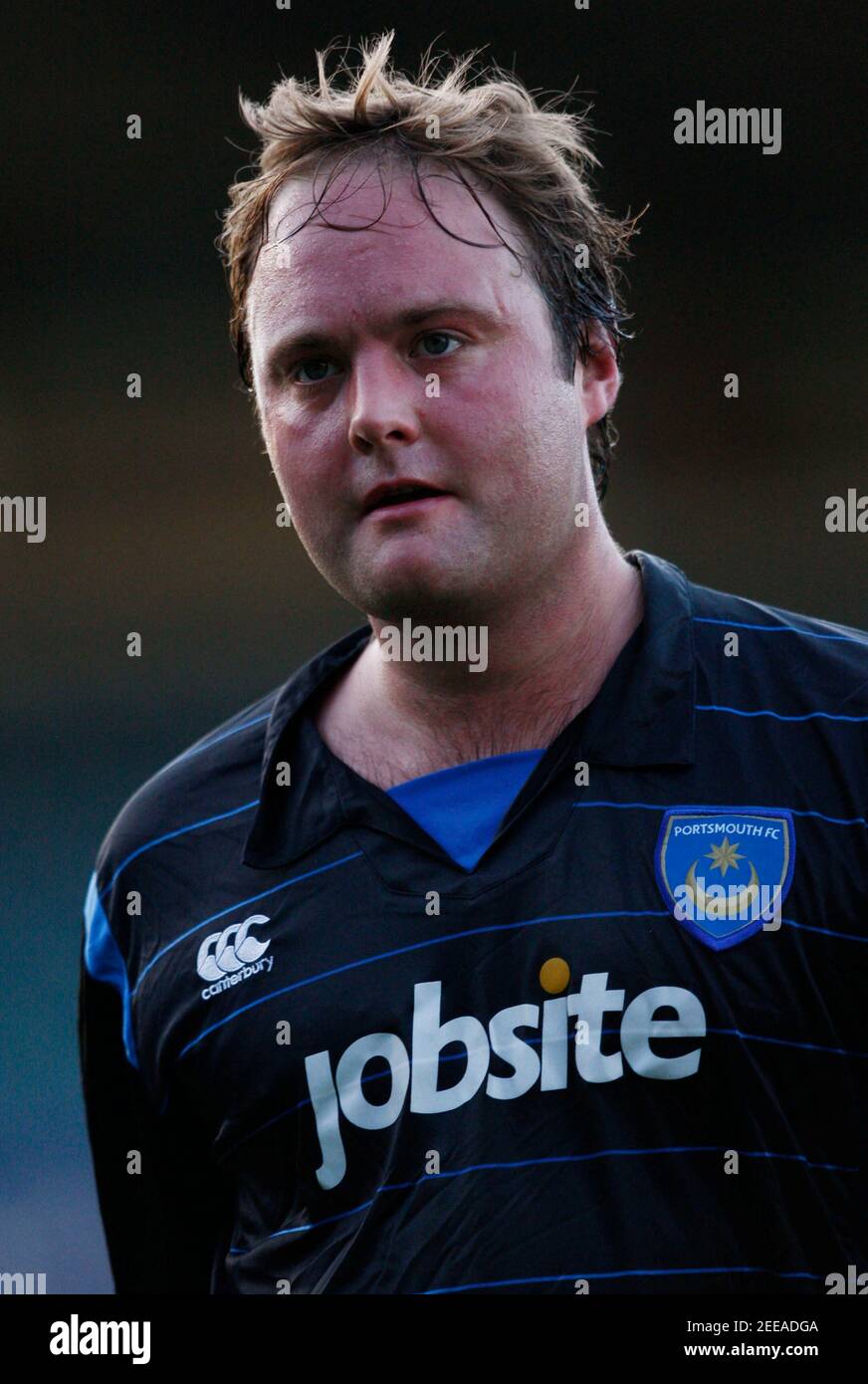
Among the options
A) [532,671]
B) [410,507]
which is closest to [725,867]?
[532,671]

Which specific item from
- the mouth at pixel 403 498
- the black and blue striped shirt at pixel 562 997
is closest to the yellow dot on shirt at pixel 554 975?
the black and blue striped shirt at pixel 562 997

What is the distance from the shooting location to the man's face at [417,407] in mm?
1553

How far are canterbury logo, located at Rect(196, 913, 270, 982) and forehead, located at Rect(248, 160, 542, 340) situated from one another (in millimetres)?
674

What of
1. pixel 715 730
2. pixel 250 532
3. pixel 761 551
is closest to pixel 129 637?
pixel 250 532

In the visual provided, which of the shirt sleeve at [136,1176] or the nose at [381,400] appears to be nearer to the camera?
the nose at [381,400]

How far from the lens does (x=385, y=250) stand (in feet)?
5.14

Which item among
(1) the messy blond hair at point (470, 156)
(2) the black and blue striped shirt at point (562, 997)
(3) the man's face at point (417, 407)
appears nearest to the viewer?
(2) the black and blue striped shirt at point (562, 997)

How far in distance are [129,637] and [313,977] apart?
2.03 metres

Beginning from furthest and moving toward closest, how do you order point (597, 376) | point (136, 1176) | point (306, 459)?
point (136, 1176), point (597, 376), point (306, 459)

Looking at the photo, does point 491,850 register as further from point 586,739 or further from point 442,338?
point 442,338

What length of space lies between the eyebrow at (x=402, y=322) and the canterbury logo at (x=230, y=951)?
2.07 feet

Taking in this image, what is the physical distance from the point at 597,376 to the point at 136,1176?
1.19m

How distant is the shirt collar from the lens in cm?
158

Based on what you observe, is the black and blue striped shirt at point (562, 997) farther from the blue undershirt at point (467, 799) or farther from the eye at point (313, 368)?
the eye at point (313, 368)
